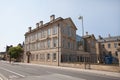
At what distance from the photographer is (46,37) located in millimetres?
47938

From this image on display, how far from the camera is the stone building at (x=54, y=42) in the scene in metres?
41.8

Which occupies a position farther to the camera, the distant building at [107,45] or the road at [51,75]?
the distant building at [107,45]

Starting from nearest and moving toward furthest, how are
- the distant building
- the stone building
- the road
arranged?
the road, the stone building, the distant building

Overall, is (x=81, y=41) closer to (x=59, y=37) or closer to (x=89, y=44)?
(x=89, y=44)

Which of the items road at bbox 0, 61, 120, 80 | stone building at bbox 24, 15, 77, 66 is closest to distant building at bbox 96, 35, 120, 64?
stone building at bbox 24, 15, 77, 66

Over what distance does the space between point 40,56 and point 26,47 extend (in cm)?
1379

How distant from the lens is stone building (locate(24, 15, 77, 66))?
4175 centimetres

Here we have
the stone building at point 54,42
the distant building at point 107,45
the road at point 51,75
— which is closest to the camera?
the road at point 51,75

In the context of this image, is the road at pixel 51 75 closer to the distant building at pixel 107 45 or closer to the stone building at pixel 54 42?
the stone building at pixel 54 42

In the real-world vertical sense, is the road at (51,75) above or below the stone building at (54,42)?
below

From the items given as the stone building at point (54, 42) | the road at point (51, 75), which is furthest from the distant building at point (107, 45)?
the road at point (51, 75)

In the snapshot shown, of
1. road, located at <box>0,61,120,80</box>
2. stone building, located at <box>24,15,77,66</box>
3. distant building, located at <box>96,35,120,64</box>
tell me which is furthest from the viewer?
distant building, located at <box>96,35,120,64</box>

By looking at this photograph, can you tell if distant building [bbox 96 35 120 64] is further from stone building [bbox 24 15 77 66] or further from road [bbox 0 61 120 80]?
road [bbox 0 61 120 80]

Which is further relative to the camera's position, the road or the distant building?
the distant building
